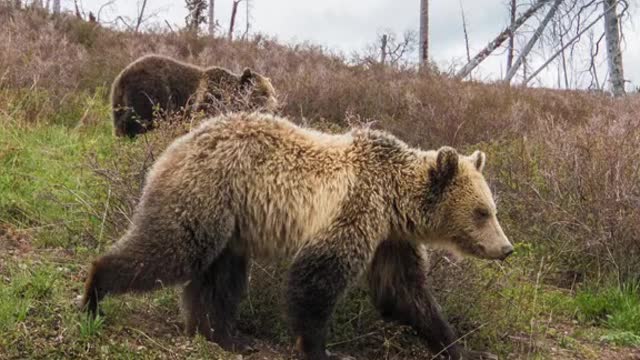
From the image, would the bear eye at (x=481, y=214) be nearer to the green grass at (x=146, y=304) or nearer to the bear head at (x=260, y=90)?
the green grass at (x=146, y=304)

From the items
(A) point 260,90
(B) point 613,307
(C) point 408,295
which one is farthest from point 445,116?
(C) point 408,295

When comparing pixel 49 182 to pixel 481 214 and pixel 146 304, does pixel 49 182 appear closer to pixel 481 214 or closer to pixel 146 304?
pixel 146 304

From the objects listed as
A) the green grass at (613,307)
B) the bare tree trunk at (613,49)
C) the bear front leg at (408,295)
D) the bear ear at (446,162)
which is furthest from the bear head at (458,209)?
the bare tree trunk at (613,49)

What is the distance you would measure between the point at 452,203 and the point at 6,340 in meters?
2.56

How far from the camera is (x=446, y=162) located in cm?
462

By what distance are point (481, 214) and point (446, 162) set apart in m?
0.38

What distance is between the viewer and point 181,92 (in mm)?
10008

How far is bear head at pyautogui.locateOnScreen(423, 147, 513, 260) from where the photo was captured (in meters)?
4.62

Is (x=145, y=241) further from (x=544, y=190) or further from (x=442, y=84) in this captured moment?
(x=442, y=84)

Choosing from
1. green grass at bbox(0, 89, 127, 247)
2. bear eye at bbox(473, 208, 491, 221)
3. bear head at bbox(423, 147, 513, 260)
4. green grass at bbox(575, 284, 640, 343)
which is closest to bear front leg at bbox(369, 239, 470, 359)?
bear head at bbox(423, 147, 513, 260)

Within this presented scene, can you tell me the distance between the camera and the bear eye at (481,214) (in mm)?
4645

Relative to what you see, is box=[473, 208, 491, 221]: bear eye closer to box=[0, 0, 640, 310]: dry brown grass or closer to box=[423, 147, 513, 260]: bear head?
box=[423, 147, 513, 260]: bear head

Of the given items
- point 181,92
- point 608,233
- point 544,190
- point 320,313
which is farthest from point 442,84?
point 320,313

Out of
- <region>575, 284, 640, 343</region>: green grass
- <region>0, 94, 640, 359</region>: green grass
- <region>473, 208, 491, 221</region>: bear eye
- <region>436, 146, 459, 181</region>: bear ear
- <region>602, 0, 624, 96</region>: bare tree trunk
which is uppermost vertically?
<region>602, 0, 624, 96</region>: bare tree trunk
